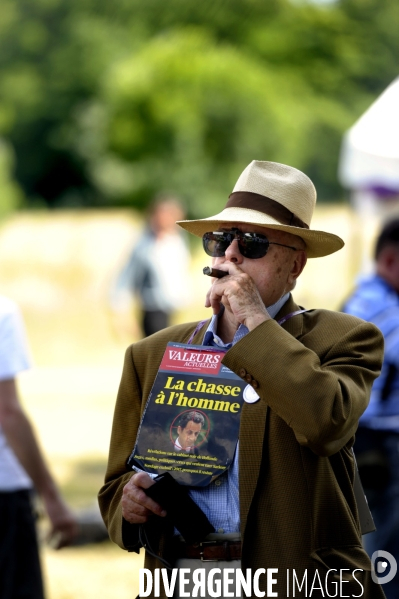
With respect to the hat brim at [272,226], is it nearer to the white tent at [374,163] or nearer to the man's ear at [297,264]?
the man's ear at [297,264]

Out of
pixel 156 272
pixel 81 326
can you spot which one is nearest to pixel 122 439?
pixel 156 272

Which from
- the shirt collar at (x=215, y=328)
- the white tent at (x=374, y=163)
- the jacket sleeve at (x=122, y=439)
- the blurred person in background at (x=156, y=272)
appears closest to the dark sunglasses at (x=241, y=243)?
the shirt collar at (x=215, y=328)

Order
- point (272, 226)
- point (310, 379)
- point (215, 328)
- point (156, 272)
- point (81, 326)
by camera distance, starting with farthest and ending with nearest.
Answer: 1. point (81, 326)
2. point (156, 272)
3. point (215, 328)
4. point (272, 226)
5. point (310, 379)

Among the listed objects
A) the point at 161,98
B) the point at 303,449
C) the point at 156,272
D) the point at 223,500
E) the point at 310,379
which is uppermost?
the point at 161,98

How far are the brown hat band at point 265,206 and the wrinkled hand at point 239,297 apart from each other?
196mm

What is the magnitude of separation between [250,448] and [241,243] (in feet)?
1.83

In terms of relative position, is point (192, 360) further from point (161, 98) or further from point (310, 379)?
point (161, 98)

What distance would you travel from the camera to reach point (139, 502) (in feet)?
7.91

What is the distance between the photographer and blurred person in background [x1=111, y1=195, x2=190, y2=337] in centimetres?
1006

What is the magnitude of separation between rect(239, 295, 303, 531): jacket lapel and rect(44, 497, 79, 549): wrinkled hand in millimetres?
1751

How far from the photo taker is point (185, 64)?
3653 cm

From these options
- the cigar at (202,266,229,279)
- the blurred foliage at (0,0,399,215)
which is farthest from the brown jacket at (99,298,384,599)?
the blurred foliage at (0,0,399,215)

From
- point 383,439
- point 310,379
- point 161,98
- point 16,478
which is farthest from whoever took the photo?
point 161,98

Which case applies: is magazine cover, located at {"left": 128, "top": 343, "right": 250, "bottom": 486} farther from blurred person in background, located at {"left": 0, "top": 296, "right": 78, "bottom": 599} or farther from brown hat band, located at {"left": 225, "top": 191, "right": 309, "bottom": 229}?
blurred person in background, located at {"left": 0, "top": 296, "right": 78, "bottom": 599}
